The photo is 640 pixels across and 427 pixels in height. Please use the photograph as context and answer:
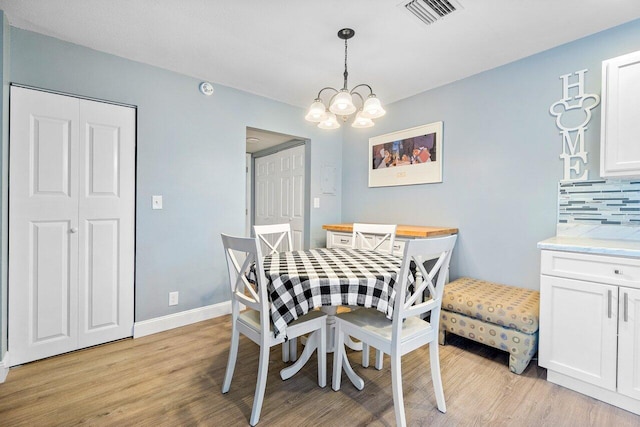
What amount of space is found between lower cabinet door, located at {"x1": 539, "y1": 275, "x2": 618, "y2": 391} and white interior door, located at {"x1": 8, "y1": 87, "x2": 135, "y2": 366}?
9.98 feet

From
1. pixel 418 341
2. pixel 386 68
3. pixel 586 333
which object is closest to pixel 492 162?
pixel 386 68

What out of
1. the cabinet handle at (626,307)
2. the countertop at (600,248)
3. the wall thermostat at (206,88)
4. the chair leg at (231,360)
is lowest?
the chair leg at (231,360)

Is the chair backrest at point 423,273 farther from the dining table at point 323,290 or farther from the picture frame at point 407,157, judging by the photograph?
the picture frame at point 407,157

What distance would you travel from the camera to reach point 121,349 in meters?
2.23

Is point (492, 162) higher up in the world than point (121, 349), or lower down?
higher up

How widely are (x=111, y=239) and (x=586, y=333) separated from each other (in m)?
3.29

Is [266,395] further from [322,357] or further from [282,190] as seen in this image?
[282,190]

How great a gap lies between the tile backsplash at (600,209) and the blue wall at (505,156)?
75 millimetres

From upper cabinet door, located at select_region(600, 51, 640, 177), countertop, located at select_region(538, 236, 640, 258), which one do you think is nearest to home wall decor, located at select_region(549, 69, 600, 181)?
upper cabinet door, located at select_region(600, 51, 640, 177)

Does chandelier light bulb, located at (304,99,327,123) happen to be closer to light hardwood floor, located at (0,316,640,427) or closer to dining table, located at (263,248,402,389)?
dining table, located at (263,248,402,389)

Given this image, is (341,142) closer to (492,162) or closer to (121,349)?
(492,162)

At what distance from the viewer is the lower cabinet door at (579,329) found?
158 centimetres

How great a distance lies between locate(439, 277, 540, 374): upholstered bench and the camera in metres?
1.87

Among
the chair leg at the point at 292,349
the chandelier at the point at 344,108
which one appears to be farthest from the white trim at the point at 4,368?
the chandelier at the point at 344,108
